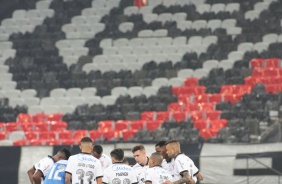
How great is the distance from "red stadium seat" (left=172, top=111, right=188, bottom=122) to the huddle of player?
39.1 feet

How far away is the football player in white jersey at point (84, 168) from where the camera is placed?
1532cm

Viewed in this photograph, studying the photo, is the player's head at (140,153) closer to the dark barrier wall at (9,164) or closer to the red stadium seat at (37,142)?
the dark barrier wall at (9,164)

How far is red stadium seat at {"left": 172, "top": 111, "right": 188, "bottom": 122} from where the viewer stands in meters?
28.2

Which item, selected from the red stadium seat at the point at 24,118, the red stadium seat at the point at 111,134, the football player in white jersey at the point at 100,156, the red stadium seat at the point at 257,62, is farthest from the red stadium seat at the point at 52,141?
the football player in white jersey at the point at 100,156

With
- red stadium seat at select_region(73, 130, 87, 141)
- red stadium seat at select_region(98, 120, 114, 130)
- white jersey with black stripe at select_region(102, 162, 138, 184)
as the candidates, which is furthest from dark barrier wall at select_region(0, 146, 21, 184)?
white jersey with black stripe at select_region(102, 162, 138, 184)

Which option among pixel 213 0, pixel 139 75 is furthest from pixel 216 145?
pixel 213 0

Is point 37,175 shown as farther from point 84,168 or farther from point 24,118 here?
point 24,118

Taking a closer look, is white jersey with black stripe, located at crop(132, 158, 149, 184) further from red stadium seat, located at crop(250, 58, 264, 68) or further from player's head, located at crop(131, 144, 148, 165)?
red stadium seat, located at crop(250, 58, 264, 68)

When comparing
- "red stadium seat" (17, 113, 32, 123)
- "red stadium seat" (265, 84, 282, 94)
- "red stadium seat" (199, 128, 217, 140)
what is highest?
"red stadium seat" (265, 84, 282, 94)

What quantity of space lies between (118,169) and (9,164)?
8.95 meters

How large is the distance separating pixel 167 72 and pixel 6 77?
555 centimetres

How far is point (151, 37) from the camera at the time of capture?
32.2 meters

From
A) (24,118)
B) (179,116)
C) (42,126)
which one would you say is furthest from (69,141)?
(179,116)

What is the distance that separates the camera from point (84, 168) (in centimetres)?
1538
